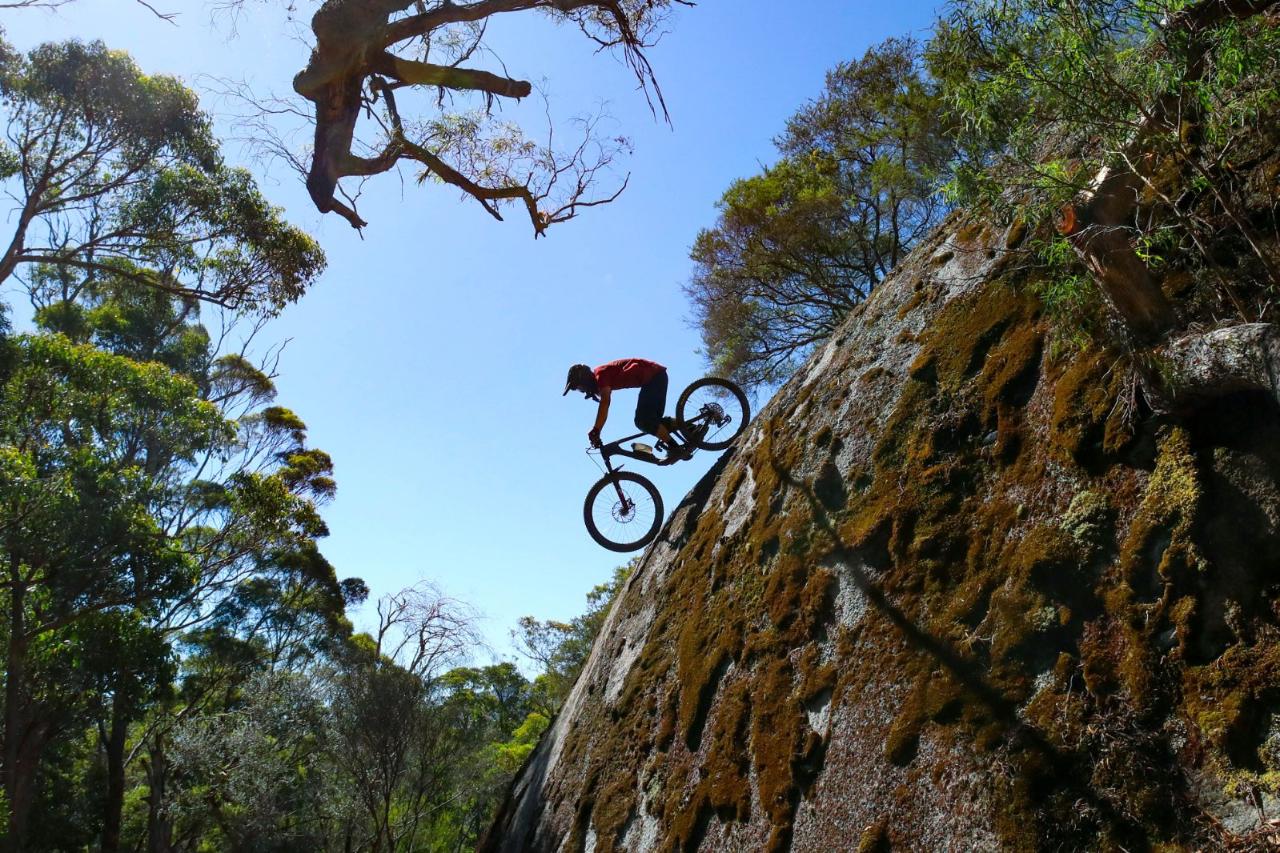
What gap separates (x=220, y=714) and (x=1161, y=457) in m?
22.2

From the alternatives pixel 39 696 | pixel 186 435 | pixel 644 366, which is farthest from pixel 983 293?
pixel 39 696

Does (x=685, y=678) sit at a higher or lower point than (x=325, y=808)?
lower

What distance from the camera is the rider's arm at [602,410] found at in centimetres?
809

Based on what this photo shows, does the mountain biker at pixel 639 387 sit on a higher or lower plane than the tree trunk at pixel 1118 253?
higher

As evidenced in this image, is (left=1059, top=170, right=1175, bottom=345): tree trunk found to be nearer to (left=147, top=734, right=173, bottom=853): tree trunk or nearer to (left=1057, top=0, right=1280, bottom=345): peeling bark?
Answer: (left=1057, top=0, right=1280, bottom=345): peeling bark

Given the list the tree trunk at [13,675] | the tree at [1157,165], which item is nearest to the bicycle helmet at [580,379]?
the tree at [1157,165]

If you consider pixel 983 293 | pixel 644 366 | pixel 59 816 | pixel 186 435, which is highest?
pixel 186 435

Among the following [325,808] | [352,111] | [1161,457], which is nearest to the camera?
[1161,457]

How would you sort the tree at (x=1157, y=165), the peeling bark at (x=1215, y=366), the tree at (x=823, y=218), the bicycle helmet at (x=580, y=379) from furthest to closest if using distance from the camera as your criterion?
the tree at (x=823, y=218), the bicycle helmet at (x=580, y=379), the tree at (x=1157, y=165), the peeling bark at (x=1215, y=366)

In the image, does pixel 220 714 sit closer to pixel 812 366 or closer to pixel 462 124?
pixel 462 124

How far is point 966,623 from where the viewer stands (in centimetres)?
354

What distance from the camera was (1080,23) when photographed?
3.42 metres

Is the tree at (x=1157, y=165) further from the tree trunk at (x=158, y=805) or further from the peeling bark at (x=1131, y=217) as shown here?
the tree trunk at (x=158, y=805)

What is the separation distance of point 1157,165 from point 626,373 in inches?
203
